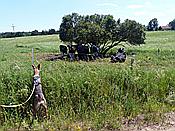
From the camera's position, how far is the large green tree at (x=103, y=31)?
127ft

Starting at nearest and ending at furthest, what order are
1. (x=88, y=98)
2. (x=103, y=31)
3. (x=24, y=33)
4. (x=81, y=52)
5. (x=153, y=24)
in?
(x=88, y=98) < (x=81, y=52) < (x=103, y=31) < (x=24, y=33) < (x=153, y=24)

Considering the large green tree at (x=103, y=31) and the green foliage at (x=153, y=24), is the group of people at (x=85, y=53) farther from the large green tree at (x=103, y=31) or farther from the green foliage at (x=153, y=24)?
the green foliage at (x=153, y=24)

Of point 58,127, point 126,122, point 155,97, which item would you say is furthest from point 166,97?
point 58,127

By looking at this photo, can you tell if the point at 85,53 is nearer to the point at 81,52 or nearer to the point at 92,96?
the point at 81,52

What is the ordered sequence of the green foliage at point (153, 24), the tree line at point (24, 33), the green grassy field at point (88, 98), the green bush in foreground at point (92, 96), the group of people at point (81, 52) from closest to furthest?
1. the green grassy field at point (88, 98)
2. the green bush in foreground at point (92, 96)
3. the group of people at point (81, 52)
4. the tree line at point (24, 33)
5. the green foliage at point (153, 24)

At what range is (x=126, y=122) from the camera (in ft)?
22.0

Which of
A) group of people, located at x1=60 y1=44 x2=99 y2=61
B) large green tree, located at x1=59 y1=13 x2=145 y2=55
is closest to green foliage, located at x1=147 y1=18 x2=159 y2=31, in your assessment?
large green tree, located at x1=59 y1=13 x2=145 y2=55

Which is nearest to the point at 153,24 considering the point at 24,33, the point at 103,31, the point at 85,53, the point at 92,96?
the point at 24,33

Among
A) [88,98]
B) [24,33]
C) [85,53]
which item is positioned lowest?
[85,53]

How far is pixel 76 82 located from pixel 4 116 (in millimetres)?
1604

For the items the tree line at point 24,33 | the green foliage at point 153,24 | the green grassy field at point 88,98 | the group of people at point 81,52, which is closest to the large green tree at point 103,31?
the group of people at point 81,52

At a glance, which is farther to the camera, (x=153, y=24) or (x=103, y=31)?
(x=153, y=24)

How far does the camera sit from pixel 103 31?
3922cm

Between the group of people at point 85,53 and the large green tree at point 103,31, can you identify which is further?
the large green tree at point 103,31
